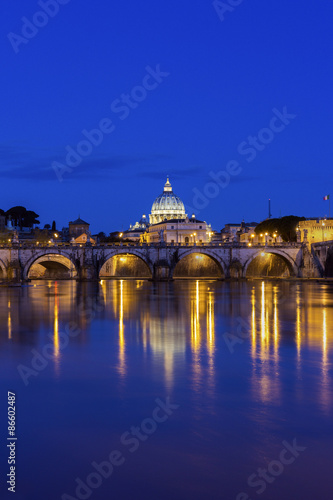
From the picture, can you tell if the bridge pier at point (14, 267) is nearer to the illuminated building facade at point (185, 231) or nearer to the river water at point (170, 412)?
the river water at point (170, 412)

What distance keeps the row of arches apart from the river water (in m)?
58.0

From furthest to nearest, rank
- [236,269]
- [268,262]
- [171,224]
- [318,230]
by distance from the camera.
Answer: [171,224] → [268,262] → [318,230] → [236,269]

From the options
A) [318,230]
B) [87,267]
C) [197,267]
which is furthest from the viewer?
[197,267]

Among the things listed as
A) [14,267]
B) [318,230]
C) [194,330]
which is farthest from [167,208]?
[194,330]

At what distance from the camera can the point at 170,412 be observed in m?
12.5

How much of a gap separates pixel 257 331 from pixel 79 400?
1288 cm

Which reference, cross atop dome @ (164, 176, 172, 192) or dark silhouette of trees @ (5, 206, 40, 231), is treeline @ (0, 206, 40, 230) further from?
cross atop dome @ (164, 176, 172, 192)

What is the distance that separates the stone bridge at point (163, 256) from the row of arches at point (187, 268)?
2.33ft

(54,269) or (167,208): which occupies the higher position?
(167,208)

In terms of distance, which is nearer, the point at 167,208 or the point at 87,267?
the point at 87,267

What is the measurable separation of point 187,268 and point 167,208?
84.6 meters

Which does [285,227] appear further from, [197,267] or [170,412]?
[170,412]

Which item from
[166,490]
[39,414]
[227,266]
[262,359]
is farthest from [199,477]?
[227,266]

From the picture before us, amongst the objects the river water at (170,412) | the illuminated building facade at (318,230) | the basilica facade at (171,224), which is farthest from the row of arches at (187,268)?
the river water at (170,412)
